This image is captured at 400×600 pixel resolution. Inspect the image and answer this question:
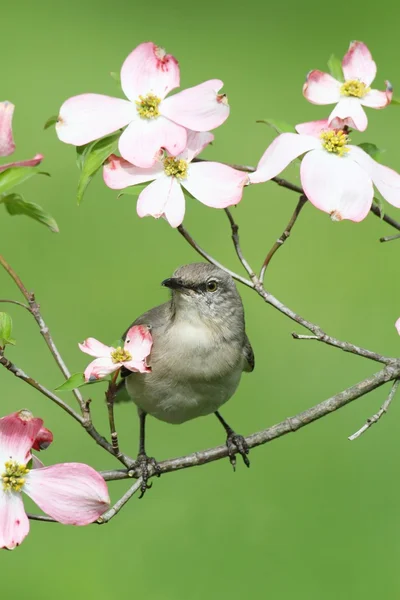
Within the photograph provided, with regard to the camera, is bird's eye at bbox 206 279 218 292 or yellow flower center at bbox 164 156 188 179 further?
bird's eye at bbox 206 279 218 292

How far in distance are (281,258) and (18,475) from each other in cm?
410

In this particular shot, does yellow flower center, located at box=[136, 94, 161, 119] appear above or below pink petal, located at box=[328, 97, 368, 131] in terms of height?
above

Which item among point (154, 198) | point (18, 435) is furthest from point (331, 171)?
point (18, 435)

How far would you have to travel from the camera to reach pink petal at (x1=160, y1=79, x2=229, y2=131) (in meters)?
1.59

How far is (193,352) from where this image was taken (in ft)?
8.19

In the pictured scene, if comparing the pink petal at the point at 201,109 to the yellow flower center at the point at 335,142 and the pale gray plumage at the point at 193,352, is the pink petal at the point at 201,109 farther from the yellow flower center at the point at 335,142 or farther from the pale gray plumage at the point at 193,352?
the pale gray plumage at the point at 193,352

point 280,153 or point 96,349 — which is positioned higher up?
point 280,153

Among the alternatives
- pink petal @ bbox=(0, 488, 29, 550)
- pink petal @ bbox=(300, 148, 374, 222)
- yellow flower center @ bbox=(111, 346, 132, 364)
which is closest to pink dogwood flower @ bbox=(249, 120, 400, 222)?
pink petal @ bbox=(300, 148, 374, 222)

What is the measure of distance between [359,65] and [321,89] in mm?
90

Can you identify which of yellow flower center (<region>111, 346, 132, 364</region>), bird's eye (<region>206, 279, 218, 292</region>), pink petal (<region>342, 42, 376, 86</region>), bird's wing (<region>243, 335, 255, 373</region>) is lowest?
yellow flower center (<region>111, 346, 132, 364</region>)

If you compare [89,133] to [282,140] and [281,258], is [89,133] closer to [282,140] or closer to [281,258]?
[282,140]

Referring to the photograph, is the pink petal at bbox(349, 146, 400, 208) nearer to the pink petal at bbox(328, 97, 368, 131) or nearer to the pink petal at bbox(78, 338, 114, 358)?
the pink petal at bbox(328, 97, 368, 131)

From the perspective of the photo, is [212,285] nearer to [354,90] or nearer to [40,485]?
[354,90]

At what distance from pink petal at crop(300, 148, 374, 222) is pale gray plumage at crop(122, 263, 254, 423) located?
844 millimetres
